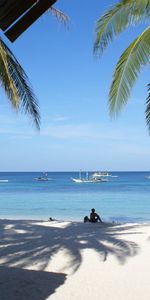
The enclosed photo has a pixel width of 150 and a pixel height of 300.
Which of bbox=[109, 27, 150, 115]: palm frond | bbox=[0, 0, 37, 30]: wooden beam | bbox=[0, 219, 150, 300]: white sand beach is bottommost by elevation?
bbox=[0, 219, 150, 300]: white sand beach

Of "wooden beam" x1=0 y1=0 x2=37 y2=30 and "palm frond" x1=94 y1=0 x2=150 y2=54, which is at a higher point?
"palm frond" x1=94 y1=0 x2=150 y2=54

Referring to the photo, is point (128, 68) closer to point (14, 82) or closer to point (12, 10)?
point (14, 82)

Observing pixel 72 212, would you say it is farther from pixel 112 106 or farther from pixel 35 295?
pixel 35 295

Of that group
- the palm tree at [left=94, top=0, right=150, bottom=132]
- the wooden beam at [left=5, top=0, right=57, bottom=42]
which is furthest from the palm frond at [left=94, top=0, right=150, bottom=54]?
the wooden beam at [left=5, top=0, right=57, bottom=42]

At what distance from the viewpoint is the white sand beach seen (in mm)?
6992

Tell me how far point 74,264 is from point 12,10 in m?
7.16

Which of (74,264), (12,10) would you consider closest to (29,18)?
(12,10)

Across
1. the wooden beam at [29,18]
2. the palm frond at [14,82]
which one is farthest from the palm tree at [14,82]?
the wooden beam at [29,18]

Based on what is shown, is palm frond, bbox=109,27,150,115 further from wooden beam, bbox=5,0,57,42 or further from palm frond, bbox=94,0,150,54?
wooden beam, bbox=5,0,57,42

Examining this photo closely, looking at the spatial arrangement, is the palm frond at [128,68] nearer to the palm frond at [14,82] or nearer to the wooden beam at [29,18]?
the palm frond at [14,82]

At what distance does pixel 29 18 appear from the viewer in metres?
2.56

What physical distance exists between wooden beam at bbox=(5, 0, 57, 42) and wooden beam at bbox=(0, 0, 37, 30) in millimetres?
51

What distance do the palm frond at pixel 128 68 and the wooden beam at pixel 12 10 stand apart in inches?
310

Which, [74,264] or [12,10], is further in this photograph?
[74,264]
